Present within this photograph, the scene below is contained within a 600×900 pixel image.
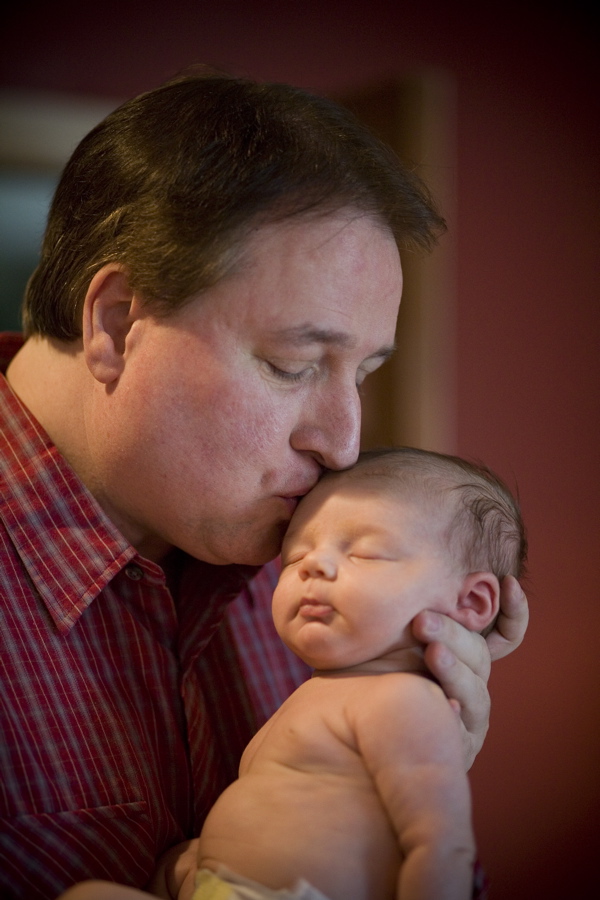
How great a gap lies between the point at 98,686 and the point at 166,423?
0.39m

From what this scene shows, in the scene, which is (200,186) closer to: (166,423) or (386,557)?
(166,423)

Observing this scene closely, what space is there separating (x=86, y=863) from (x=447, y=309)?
2112mm

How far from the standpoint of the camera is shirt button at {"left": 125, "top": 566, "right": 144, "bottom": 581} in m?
1.37

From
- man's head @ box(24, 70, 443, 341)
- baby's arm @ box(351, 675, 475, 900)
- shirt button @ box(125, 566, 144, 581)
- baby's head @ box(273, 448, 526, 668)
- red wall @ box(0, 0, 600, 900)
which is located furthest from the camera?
red wall @ box(0, 0, 600, 900)

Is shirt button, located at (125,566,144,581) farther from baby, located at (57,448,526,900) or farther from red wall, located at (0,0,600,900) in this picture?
red wall, located at (0,0,600,900)

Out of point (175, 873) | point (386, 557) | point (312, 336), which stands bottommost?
point (175, 873)

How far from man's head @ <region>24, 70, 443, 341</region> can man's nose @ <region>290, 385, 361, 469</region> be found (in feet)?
0.75

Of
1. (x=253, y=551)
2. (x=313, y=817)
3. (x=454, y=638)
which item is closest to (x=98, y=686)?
(x=253, y=551)

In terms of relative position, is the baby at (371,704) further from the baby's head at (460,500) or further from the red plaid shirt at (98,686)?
the red plaid shirt at (98,686)

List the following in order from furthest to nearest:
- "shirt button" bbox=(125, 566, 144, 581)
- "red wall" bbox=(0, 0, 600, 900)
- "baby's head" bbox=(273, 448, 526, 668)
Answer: "red wall" bbox=(0, 0, 600, 900)
"shirt button" bbox=(125, 566, 144, 581)
"baby's head" bbox=(273, 448, 526, 668)

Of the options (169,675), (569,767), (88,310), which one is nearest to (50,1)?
(88,310)

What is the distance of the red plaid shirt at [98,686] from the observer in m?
1.14

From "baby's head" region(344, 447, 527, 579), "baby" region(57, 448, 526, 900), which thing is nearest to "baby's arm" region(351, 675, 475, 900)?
"baby" region(57, 448, 526, 900)

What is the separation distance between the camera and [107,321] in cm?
133
